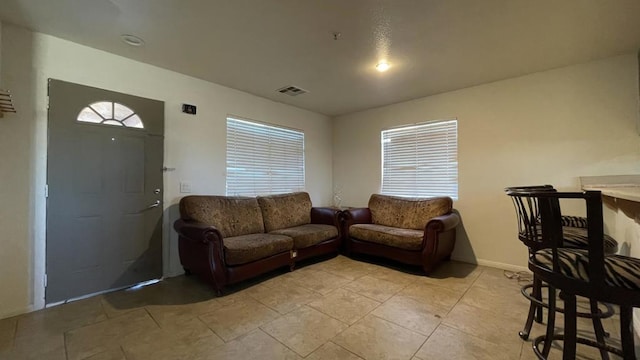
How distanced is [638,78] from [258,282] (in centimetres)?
456

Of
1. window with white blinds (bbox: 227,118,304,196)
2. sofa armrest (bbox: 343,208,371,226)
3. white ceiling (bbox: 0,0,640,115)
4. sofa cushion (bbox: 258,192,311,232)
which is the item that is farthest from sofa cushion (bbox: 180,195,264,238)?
white ceiling (bbox: 0,0,640,115)

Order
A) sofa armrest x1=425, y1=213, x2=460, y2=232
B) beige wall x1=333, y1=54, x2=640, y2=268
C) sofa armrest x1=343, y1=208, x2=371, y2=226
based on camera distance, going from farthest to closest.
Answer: sofa armrest x1=343, y1=208, x2=371, y2=226 < sofa armrest x1=425, y1=213, x2=460, y2=232 < beige wall x1=333, y1=54, x2=640, y2=268

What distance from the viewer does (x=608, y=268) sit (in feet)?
3.81

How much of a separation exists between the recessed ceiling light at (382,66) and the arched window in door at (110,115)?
2.79 m

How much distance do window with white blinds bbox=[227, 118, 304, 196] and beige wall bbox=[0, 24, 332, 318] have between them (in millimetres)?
184

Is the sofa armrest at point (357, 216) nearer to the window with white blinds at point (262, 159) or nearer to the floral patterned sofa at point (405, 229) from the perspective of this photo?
the floral patterned sofa at point (405, 229)

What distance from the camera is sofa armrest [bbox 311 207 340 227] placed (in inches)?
160

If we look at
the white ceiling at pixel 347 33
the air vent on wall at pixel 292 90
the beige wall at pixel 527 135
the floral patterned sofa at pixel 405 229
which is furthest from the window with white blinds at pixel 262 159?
the beige wall at pixel 527 135

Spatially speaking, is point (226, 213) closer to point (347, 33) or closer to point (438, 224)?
point (347, 33)

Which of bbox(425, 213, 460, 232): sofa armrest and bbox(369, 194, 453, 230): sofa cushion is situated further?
bbox(369, 194, 453, 230): sofa cushion

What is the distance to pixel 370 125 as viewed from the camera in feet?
15.8

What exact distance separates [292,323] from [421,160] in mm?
3179

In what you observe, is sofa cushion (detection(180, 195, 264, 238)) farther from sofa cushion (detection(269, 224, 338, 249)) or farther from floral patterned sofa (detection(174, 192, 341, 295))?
sofa cushion (detection(269, 224, 338, 249))

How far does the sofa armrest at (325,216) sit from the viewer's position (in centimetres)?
407
